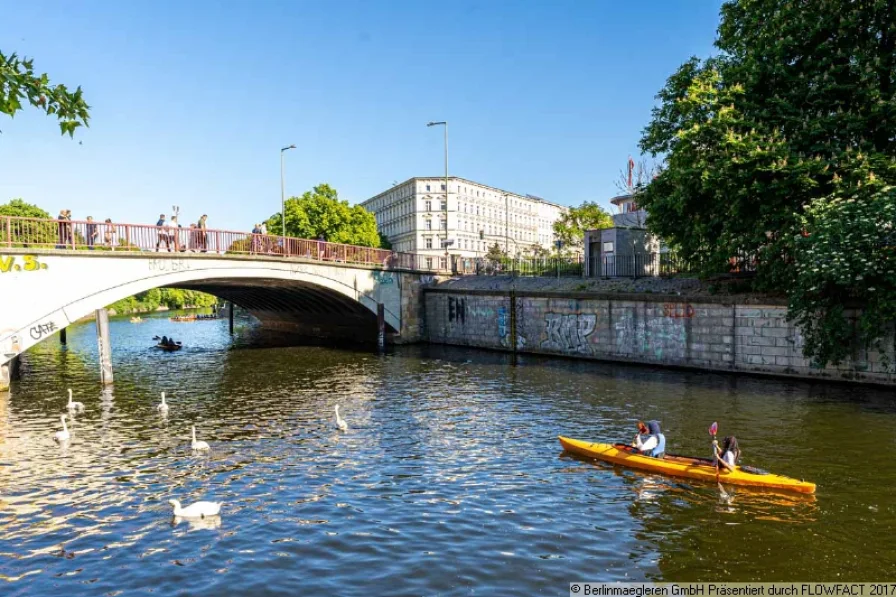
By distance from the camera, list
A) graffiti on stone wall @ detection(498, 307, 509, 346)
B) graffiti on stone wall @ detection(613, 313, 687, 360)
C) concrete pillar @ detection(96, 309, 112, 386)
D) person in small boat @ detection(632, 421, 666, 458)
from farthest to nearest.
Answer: graffiti on stone wall @ detection(498, 307, 509, 346) < graffiti on stone wall @ detection(613, 313, 687, 360) < concrete pillar @ detection(96, 309, 112, 386) < person in small boat @ detection(632, 421, 666, 458)

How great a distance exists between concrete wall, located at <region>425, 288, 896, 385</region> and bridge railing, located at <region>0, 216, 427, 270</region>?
29.8 feet

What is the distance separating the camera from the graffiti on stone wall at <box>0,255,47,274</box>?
2712 cm

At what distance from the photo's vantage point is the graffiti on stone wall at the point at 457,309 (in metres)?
46.5

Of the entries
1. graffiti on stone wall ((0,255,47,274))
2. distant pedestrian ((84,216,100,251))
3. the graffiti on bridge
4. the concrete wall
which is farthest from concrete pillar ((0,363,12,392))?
the concrete wall

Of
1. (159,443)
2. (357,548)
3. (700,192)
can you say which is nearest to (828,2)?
(700,192)

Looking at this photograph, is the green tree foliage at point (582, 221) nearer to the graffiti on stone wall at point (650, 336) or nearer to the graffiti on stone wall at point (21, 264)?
the graffiti on stone wall at point (650, 336)

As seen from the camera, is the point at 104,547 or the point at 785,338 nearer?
the point at 104,547

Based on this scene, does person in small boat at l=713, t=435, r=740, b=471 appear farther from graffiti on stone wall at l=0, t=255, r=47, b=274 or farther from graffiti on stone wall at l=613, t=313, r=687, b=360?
graffiti on stone wall at l=0, t=255, r=47, b=274

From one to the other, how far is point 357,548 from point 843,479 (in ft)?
40.8

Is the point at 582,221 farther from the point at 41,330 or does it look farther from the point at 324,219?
the point at 41,330

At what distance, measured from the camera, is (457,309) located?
47.0 meters

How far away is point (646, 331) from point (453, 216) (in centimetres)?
8949

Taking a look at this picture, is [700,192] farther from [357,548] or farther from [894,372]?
[357,548]

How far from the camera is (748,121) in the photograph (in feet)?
90.8
